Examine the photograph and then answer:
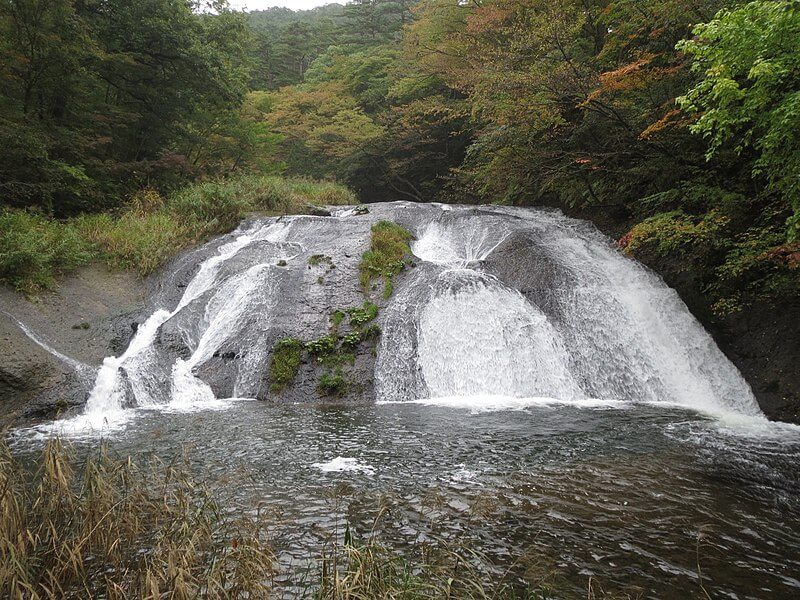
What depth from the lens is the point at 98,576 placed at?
116 inches

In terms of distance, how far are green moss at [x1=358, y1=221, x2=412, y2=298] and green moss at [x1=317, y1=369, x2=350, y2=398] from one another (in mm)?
2560

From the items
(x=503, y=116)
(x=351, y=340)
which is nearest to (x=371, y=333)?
(x=351, y=340)

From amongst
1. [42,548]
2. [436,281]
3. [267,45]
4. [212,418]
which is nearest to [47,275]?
[212,418]

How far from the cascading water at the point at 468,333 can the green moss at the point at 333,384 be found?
667 millimetres

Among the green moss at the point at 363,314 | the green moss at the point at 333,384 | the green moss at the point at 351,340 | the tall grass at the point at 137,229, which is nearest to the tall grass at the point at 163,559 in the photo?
the green moss at the point at 333,384

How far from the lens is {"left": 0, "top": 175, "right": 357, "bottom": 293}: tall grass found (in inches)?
403

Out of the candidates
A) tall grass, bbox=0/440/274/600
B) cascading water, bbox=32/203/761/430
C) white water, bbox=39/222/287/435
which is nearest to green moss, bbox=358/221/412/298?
cascading water, bbox=32/203/761/430

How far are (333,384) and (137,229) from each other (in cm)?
824

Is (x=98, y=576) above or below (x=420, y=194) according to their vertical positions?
below

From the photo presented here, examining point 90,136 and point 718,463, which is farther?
point 90,136

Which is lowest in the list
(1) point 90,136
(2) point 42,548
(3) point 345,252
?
(2) point 42,548

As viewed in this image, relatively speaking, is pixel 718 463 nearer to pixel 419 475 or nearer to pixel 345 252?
pixel 419 475

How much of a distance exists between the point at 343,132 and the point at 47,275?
51.0 ft

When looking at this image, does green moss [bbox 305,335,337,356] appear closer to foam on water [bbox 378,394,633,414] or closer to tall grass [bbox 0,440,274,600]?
foam on water [bbox 378,394,633,414]
